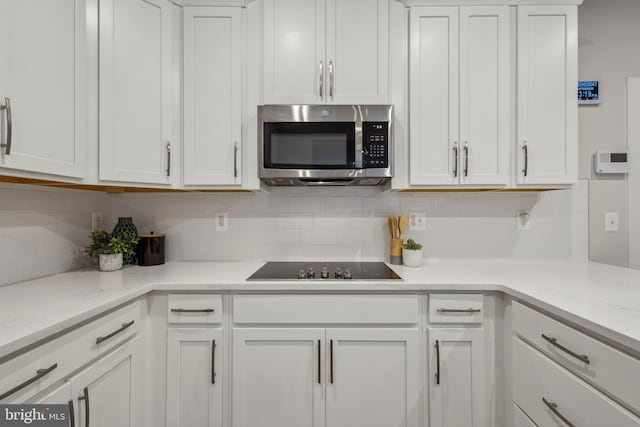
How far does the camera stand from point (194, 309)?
142cm

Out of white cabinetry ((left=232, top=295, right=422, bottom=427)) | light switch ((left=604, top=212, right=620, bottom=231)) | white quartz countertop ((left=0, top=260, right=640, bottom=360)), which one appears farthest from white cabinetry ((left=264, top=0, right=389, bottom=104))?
light switch ((left=604, top=212, right=620, bottom=231))

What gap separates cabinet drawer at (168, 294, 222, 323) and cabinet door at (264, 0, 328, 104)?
1065 millimetres

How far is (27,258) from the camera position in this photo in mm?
1440

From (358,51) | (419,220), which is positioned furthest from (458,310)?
(358,51)

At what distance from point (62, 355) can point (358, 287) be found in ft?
3.56

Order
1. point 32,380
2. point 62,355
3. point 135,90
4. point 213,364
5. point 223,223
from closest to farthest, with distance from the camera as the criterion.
→ point 32,380 < point 62,355 < point 213,364 < point 135,90 < point 223,223

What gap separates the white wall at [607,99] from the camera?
1917 mm

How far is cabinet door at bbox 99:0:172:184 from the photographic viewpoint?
141 cm

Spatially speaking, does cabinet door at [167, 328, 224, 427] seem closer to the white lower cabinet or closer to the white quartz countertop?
the white lower cabinet

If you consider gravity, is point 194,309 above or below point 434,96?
below

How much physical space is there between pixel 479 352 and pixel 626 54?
2.08m

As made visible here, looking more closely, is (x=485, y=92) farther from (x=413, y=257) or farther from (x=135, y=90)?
(x=135, y=90)

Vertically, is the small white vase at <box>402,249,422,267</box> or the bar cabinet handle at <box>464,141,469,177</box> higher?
the bar cabinet handle at <box>464,141,469,177</box>

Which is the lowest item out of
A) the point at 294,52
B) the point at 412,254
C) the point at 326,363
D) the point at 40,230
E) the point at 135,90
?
the point at 326,363
